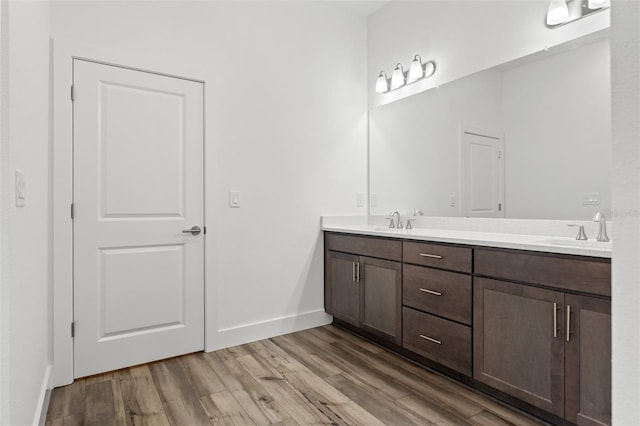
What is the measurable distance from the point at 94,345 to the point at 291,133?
1.97m

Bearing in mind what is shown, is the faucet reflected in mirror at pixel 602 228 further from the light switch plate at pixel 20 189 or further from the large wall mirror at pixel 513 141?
the light switch plate at pixel 20 189

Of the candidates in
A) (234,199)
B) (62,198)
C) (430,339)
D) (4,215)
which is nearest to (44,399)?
(62,198)

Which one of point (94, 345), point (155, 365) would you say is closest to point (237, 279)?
point (155, 365)

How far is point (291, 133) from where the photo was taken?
301 centimetres

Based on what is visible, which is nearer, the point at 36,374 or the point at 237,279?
the point at 36,374

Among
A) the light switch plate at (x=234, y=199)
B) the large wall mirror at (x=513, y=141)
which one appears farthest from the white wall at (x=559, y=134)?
the light switch plate at (x=234, y=199)

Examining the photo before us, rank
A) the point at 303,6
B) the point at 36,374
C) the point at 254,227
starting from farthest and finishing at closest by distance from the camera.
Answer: the point at 303,6 → the point at 254,227 → the point at 36,374

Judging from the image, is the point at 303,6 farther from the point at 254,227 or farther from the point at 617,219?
the point at 617,219

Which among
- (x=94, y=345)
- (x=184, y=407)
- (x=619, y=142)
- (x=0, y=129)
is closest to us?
(x=619, y=142)

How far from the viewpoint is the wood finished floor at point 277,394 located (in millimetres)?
1803

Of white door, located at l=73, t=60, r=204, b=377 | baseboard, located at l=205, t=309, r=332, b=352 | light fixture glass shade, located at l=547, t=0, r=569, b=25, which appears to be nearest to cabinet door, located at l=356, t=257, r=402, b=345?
baseboard, located at l=205, t=309, r=332, b=352

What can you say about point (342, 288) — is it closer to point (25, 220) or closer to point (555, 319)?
point (555, 319)

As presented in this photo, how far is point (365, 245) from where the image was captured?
273 centimetres

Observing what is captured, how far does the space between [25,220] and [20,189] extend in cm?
18
